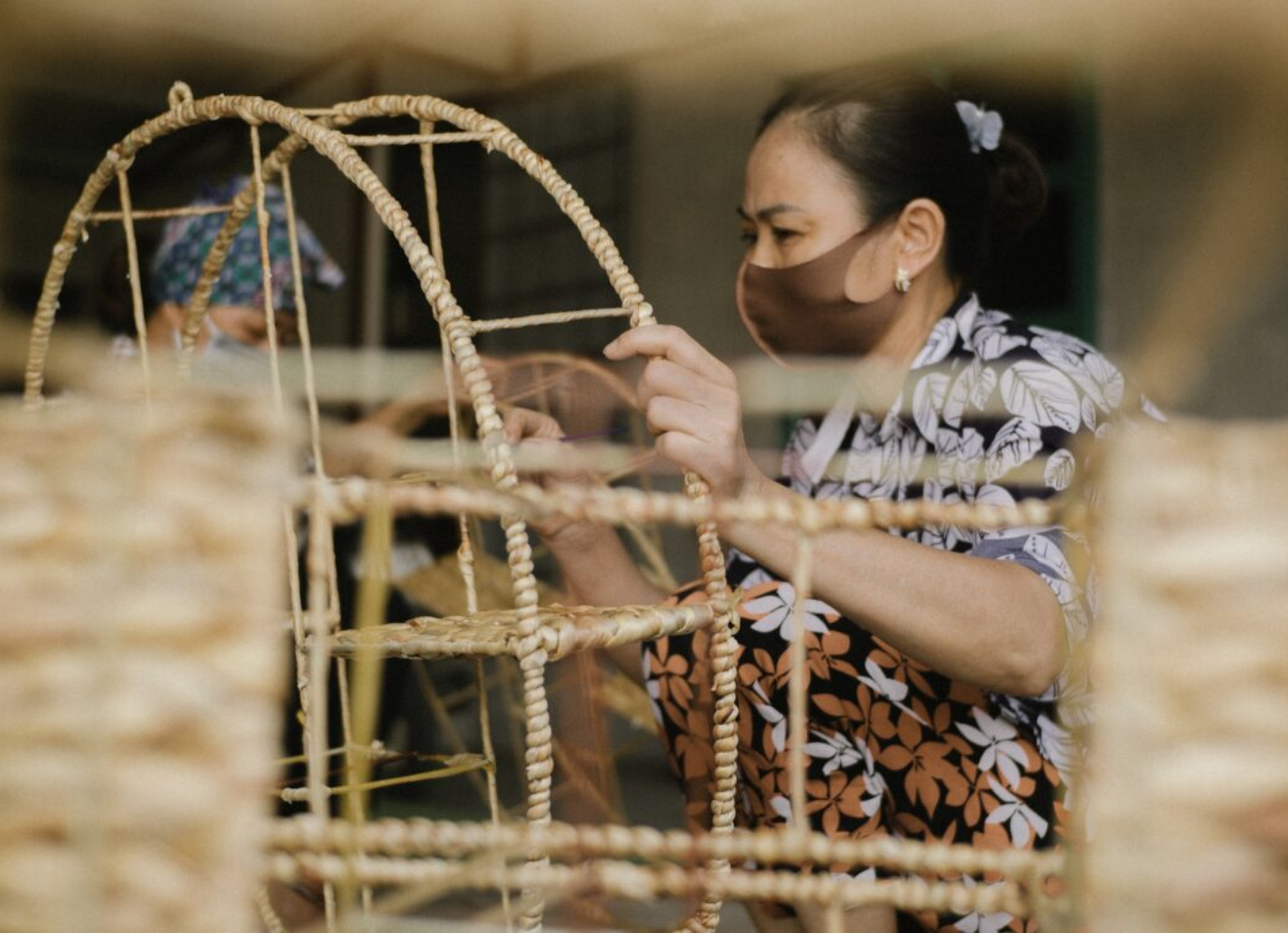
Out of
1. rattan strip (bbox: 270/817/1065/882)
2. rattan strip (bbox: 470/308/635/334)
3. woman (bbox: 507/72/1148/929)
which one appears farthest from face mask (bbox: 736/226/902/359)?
rattan strip (bbox: 270/817/1065/882)

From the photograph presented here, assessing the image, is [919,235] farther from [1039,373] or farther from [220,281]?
[220,281]

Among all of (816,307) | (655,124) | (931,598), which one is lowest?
(931,598)

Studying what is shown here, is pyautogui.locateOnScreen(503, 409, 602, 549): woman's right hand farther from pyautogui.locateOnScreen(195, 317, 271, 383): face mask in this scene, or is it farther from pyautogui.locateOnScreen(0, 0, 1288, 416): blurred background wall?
pyautogui.locateOnScreen(0, 0, 1288, 416): blurred background wall

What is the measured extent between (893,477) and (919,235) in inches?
12.8

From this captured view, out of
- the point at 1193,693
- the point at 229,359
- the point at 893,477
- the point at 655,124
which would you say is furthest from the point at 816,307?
the point at 655,124

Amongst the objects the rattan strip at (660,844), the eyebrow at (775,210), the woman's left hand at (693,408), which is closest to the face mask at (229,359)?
the eyebrow at (775,210)

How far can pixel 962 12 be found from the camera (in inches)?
109

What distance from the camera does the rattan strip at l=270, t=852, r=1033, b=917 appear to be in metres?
0.56

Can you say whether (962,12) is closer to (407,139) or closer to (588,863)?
(407,139)

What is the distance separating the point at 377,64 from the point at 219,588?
10.2 ft

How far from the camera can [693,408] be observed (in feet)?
3.47

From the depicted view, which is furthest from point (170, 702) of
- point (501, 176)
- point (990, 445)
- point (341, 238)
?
point (341, 238)

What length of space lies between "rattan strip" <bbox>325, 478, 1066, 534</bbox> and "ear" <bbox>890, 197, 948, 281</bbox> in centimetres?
109

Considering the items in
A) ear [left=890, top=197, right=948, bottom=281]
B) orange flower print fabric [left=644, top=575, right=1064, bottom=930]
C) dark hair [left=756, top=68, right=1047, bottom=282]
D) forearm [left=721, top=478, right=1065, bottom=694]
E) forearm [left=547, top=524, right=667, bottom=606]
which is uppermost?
dark hair [left=756, top=68, right=1047, bottom=282]
